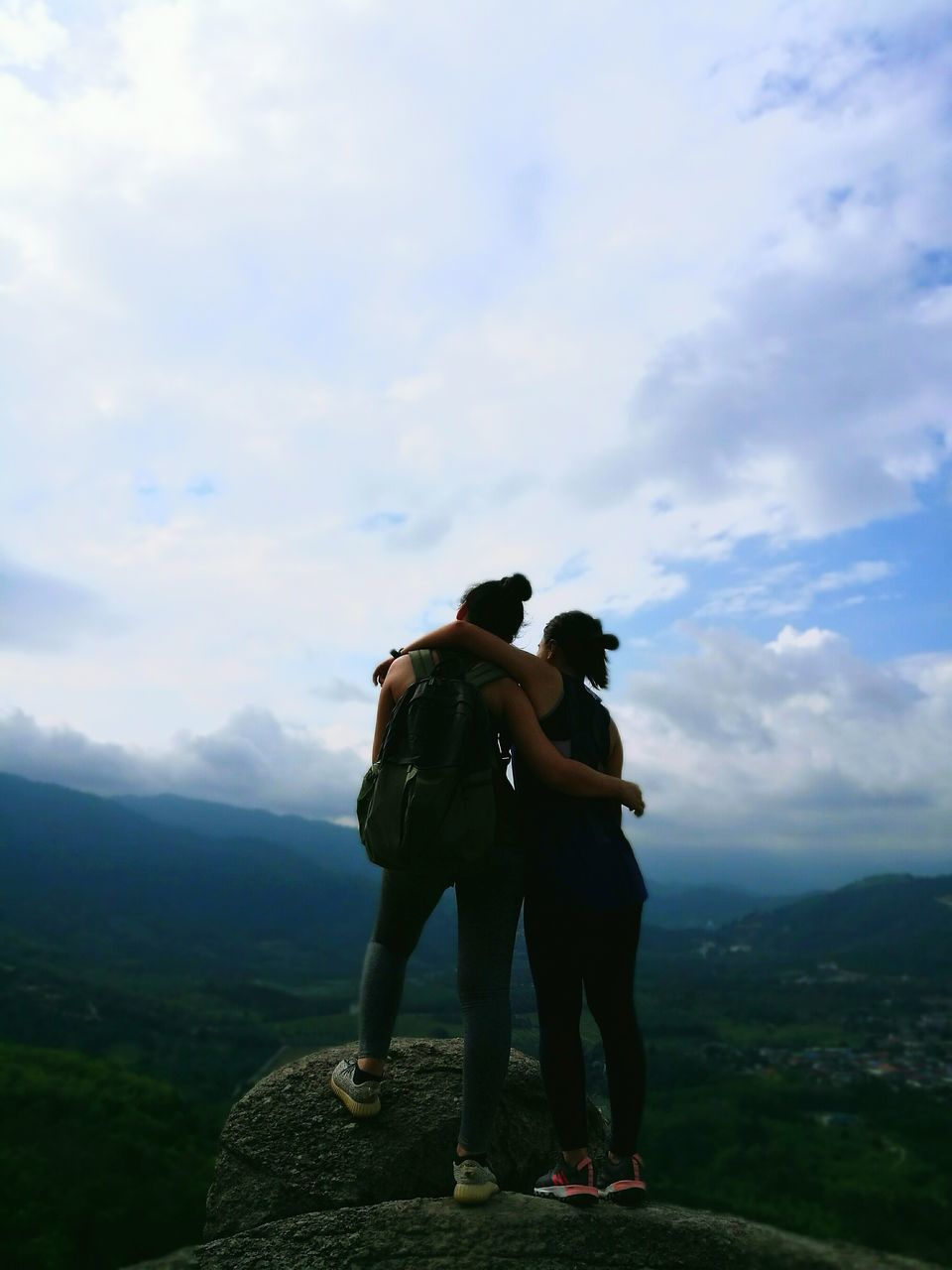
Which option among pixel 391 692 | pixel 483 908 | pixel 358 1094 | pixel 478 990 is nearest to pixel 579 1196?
pixel 478 990

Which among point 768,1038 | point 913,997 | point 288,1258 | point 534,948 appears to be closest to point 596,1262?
point 534,948

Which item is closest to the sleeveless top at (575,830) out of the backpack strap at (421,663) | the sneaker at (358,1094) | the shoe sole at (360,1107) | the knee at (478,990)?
the knee at (478,990)

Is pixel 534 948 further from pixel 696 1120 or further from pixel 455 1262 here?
pixel 696 1120

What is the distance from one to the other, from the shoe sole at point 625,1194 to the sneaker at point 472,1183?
2.04ft

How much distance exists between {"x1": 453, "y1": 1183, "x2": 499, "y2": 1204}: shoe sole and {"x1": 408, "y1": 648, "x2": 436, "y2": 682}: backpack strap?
2.64 m

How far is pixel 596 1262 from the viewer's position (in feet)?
14.0

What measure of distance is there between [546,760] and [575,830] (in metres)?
0.41

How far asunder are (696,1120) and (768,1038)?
53753mm

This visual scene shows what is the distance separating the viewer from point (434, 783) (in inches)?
169

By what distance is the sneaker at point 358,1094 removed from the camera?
5527 mm

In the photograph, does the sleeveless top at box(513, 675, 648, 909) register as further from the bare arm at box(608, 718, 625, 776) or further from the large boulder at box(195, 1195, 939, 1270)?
the large boulder at box(195, 1195, 939, 1270)

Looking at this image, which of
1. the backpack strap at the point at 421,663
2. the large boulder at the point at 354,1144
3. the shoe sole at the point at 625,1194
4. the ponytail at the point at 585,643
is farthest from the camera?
the large boulder at the point at 354,1144

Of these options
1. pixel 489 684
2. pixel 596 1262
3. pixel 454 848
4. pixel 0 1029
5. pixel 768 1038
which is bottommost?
pixel 0 1029

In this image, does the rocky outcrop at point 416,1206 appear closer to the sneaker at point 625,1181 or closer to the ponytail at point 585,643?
the sneaker at point 625,1181
